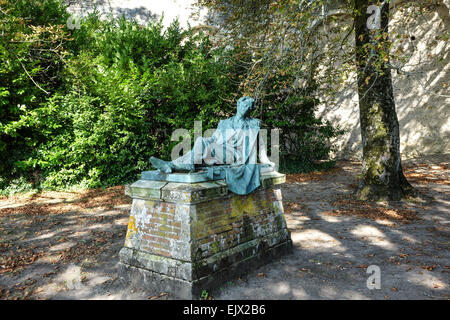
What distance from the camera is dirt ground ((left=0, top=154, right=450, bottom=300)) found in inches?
142

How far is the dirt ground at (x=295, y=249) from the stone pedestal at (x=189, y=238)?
7.4 inches

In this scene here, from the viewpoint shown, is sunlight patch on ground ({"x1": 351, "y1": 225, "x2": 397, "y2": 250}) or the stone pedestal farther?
sunlight patch on ground ({"x1": 351, "y1": 225, "x2": 397, "y2": 250})

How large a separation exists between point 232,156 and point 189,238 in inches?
53.2

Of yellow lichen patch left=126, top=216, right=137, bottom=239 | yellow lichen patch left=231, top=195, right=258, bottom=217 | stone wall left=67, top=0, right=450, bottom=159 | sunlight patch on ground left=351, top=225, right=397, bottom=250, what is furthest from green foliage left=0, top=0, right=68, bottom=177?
sunlight patch on ground left=351, top=225, right=397, bottom=250

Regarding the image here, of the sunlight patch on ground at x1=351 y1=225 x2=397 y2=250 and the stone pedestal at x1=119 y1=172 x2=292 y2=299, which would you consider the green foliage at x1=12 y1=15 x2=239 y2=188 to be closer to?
the sunlight patch on ground at x1=351 y1=225 x2=397 y2=250

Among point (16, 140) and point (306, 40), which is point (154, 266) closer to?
point (306, 40)

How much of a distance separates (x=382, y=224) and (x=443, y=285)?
2.55 m

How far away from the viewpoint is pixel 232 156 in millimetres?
4281

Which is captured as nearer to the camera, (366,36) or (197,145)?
(197,145)

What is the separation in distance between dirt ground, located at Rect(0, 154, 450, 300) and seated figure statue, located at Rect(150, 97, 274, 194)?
4.17ft

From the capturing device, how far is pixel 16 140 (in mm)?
8977

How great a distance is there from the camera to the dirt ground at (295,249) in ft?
11.8

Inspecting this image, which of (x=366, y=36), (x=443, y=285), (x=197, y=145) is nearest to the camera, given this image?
(x=443, y=285)
